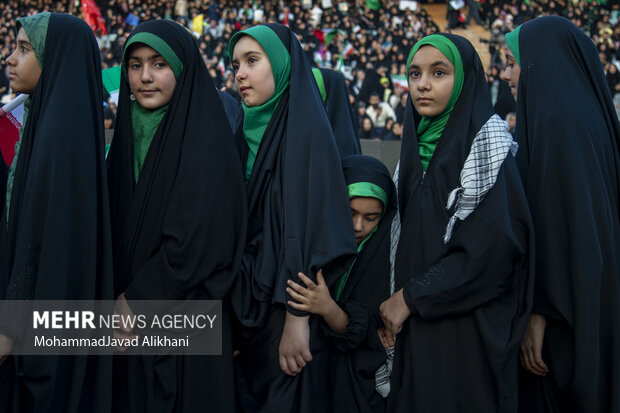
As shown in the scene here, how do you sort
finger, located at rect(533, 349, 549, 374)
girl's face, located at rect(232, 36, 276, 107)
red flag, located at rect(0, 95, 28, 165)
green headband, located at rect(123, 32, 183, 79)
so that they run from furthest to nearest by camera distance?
1. red flag, located at rect(0, 95, 28, 165)
2. girl's face, located at rect(232, 36, 276, 107)
3. green headband, located at rect(123, 32, 183, 79)
4. finger, located at rect(533, 349, 549, 374)

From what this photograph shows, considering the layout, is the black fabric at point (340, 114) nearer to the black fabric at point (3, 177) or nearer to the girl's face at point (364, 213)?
the girl's face at point (364, 213)

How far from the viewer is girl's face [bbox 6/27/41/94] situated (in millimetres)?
2178

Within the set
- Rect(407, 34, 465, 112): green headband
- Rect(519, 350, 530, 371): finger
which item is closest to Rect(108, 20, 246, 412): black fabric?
Rect(407, 34, 465, 112): green headband

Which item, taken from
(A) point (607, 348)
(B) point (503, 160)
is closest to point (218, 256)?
(B) point (503, 160)

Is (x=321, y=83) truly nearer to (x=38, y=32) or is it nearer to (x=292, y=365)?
(x=38, y=32)

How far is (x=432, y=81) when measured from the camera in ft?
7.48

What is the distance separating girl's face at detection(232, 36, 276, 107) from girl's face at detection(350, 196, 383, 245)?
22.6 inches

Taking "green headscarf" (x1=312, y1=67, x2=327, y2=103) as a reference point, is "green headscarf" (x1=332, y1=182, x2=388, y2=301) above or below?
below

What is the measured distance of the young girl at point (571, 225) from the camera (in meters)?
2.01

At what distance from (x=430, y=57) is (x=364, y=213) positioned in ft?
2.25

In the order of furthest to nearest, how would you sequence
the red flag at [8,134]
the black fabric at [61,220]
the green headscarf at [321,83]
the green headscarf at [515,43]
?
1. the green headscarf at [321,83]
2. the red flag at [8,134]
3. the green headscarf at [515,43]
4. the black fabric at [61,220]

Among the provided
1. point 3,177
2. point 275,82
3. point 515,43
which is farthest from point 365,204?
point 3,177

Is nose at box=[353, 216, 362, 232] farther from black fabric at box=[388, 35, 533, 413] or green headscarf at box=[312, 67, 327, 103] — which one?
green headscarf at box=[312, 67, 327, 103]

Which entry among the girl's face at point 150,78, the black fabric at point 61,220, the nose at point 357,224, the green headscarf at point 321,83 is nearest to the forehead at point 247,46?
the girl's face at point 150,78
